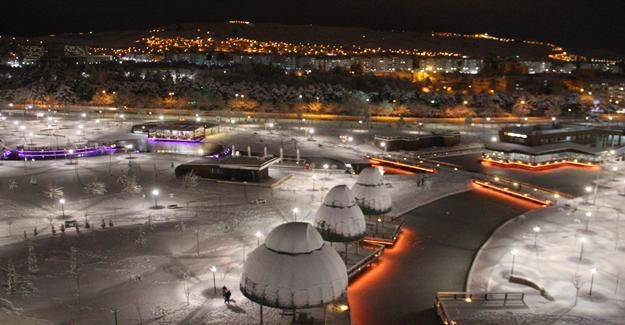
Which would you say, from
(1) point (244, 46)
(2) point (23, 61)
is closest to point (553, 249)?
(2) point (23, 61)

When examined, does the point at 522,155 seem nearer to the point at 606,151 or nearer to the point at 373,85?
the point at 606,151

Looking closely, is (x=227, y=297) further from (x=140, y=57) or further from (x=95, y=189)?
(x=140, y=57)

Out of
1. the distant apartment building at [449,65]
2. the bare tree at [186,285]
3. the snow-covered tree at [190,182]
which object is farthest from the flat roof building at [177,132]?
the distant apartment building at [449,65]

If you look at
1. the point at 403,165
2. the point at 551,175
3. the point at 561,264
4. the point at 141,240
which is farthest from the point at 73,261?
the point at 551,175

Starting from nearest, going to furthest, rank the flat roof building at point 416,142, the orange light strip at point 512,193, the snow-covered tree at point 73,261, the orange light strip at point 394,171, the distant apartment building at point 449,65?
the snow-covered tree at point 73,261 → the orange light strip at point 512,193 → the orange light strip at point 394,171 → the flat roof building at point 416,142 → the distant apartment building at point 449,65

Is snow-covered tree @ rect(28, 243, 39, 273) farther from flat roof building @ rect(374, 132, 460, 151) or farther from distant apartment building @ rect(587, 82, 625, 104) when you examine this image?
distant apartment building @ rect(587, 82, 625, 104)

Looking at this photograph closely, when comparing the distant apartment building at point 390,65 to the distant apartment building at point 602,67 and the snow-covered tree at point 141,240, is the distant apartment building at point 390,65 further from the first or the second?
the snow-covered tree at point 141,240
